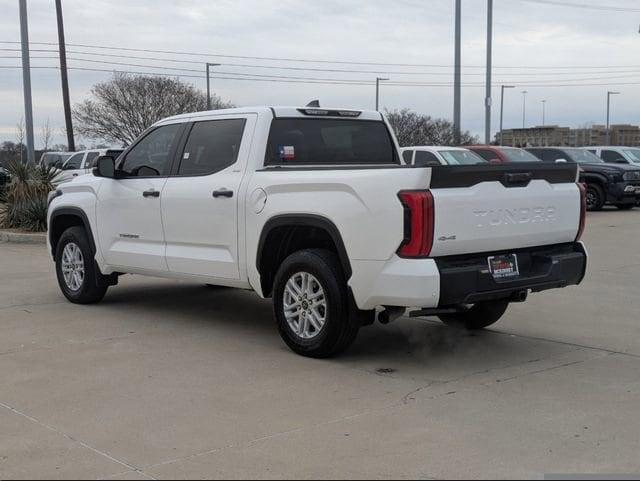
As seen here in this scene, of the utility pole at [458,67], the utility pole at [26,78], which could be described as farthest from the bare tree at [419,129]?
the utility pole at [26,78]

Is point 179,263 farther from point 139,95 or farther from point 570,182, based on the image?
point 139,95

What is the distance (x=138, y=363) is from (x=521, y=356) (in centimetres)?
307

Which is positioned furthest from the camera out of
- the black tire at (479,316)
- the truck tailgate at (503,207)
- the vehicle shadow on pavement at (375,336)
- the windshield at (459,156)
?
the windshield at (459,156)

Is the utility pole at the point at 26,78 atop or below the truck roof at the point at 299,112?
atop

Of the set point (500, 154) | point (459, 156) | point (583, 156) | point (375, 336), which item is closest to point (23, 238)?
point (459, 156)

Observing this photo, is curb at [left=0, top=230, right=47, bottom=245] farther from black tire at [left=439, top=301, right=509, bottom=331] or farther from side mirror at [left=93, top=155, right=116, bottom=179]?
black tire at [left=439, top=301, right=509, bottom=331]

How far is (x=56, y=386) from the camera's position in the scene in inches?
221

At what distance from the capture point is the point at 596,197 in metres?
22.0

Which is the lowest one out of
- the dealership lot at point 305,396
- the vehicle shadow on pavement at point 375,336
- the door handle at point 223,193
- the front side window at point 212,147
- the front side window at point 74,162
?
the vehicle shadow on pavement at point 375,336

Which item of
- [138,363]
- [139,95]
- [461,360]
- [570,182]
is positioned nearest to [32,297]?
[138,363]

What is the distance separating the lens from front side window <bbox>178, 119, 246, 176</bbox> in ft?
23.3

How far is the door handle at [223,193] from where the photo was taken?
6.78 m

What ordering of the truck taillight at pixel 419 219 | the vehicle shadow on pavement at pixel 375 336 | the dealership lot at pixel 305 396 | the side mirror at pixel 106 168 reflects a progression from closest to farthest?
the dealership lot at pixel 305 396, the truck taillight at pixel 419 219, the vehicle shadow on pavement at pixel 375 336, the side mirror at pixel 106 168

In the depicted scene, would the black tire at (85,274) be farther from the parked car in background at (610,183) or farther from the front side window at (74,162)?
→ the front side window at (74,162)
